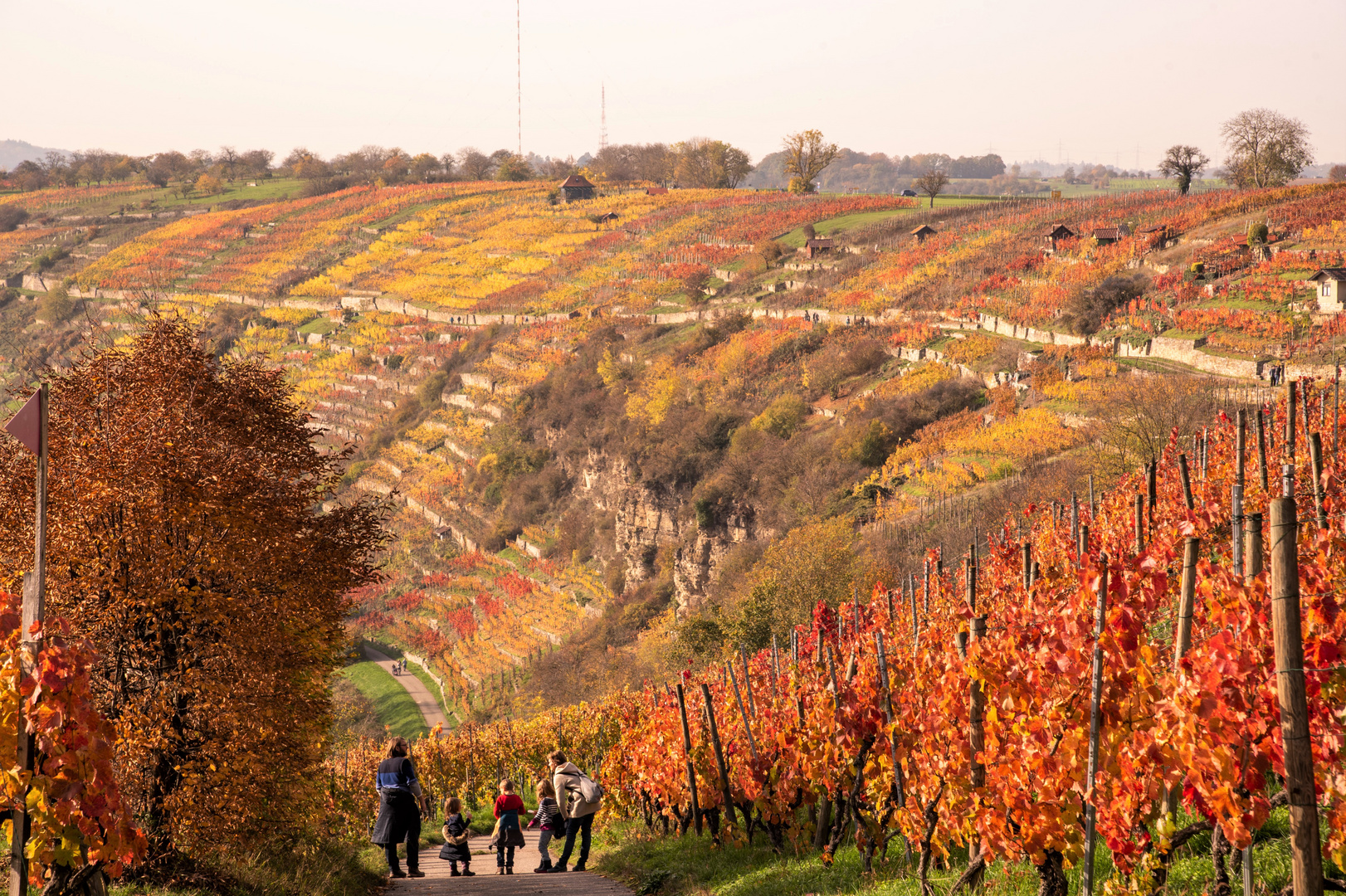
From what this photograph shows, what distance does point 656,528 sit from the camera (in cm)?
6462

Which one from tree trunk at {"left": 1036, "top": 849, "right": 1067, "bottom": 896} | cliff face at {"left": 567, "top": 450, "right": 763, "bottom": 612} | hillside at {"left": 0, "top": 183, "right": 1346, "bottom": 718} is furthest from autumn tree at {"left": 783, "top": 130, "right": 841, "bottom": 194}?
tree trunk at {"left": 1036, "top": 849, "right": 1067, "bottom": 896}

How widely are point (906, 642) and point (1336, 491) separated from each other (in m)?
5.78

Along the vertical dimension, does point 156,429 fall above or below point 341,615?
above

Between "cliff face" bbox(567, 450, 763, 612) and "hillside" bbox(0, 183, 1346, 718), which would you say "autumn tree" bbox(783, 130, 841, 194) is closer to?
"hillside" bbox(0, 183, 1346, 718)

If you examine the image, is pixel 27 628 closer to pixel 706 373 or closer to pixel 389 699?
pixel 389 699

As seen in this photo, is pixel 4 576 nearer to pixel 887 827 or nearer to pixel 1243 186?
pixel 887 827

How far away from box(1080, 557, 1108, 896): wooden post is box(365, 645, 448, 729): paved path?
4639cm

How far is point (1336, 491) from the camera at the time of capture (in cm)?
1316

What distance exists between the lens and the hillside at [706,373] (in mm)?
40531

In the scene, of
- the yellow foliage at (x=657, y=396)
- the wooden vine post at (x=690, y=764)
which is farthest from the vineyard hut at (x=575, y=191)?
the wooden vine post at (x=690, y=764)

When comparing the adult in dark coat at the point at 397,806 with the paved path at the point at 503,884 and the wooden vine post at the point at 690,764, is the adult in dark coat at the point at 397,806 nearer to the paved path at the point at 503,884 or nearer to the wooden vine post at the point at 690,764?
the paved path at the point at 503,884

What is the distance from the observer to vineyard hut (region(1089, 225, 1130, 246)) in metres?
64.2

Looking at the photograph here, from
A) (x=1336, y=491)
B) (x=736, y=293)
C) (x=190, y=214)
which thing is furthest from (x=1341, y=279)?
(x=190, y=214)

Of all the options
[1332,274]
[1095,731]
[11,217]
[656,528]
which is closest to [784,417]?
[656,528]
